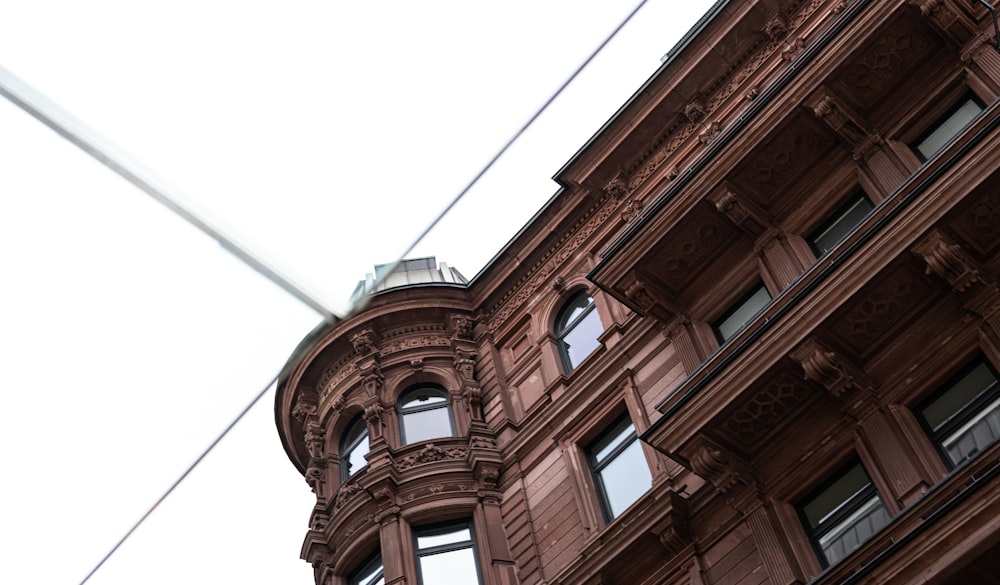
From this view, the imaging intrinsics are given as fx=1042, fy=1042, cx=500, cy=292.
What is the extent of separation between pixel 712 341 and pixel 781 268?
164 cm

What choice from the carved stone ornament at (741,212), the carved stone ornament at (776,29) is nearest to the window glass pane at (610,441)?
the carved stone ornament at (741,212)

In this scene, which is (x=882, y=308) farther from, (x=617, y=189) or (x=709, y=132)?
(x=617, y=189)

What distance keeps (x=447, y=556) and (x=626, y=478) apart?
11.8ft

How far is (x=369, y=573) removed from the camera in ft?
63.1

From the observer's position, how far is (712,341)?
1709cm

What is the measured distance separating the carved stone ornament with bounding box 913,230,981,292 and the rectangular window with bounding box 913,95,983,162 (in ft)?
11.8

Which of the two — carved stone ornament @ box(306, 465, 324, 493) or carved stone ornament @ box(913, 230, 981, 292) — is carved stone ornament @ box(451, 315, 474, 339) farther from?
carved stone ornament @ box(913, 230, 981, 292)

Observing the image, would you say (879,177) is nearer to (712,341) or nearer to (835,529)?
(712,341)

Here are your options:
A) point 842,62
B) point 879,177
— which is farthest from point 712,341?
point 842,62

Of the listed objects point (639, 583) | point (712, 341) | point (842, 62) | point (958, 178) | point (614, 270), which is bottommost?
point (639, 583)

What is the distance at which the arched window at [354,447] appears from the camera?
71.4ft

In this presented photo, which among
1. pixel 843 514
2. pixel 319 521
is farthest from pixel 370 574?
pixel 843 514

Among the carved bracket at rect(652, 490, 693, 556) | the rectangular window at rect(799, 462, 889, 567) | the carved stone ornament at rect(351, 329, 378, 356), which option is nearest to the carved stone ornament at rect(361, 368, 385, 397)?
the carved stone ornament at rect(351, 329, 378, 356)

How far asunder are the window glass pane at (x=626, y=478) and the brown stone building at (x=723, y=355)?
1.9 inches
